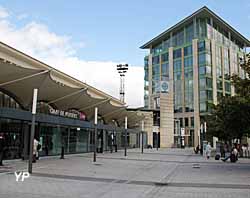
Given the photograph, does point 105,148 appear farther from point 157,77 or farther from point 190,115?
point 157,77

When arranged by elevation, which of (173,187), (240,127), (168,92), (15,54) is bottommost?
(173,187)

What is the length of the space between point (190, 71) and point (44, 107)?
59.0 m

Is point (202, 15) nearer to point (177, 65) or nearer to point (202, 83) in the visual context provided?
point (177, 65)

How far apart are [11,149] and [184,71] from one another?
226 ft

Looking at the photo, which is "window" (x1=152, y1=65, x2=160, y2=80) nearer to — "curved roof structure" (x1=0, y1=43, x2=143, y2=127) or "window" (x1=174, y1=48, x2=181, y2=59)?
"window" (x1=174, y1=48, x2=181, y2=59)

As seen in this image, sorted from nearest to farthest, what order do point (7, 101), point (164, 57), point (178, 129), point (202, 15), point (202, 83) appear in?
point (7, 101), point (202, 83), point (178, 129), point (202, 15), point (164, 57)

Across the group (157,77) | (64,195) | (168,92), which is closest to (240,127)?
(64,195)

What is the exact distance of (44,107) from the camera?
33.3 meters

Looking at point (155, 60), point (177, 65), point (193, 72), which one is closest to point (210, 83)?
point (193, 72)

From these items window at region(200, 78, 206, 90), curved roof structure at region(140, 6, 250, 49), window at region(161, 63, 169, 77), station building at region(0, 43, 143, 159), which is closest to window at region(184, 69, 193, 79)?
window at region(200, 78, 206, 90)

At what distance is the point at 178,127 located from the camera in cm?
8762

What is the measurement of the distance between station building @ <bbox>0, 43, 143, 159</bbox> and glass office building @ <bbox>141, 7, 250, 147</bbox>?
1553 inches

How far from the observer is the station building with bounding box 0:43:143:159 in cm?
2353

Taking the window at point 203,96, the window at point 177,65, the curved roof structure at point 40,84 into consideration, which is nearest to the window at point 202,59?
the window at point 177,65
